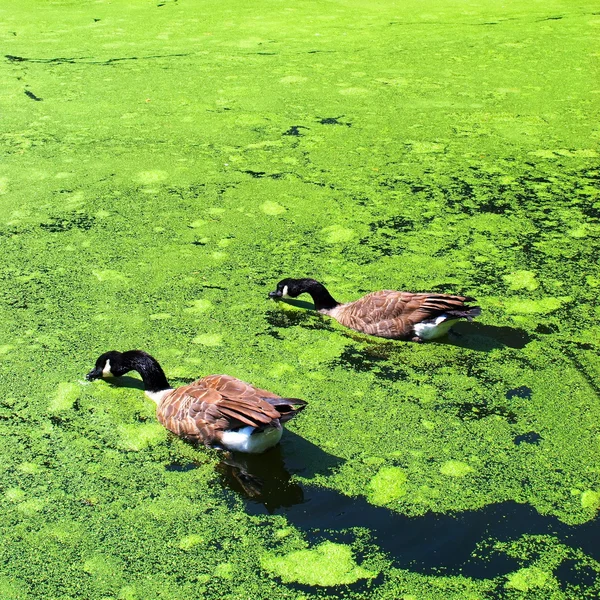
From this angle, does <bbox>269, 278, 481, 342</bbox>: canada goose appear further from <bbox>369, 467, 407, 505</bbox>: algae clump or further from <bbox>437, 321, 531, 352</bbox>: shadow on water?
<bbox>369, 467, 407, 505</bbox>: algae clump

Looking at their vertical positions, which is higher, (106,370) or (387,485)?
(106,370)

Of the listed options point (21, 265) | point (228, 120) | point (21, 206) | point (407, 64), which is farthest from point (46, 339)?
point (407, 64)

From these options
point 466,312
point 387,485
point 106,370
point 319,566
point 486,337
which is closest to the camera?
point 319,566

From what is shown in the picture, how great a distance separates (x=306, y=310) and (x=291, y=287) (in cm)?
12

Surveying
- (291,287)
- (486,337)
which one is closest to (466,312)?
(486,337)

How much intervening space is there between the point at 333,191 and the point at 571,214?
119 centimetres

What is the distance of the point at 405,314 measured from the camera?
120 inches

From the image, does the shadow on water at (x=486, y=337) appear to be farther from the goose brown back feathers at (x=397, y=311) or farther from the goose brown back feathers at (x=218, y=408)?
the goose brown back feathers at (x=218, y=408)

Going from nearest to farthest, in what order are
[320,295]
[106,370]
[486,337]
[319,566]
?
[319,566] < [106,370] < [486,337] < [320,295]

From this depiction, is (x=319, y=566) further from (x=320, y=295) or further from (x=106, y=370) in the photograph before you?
(x=320, y=295)

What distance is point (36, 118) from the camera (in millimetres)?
5270

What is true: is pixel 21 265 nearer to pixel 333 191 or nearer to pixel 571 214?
pixel 333 191

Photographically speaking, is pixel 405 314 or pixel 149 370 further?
pixel 405 314

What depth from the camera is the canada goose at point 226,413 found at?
2.40 m
